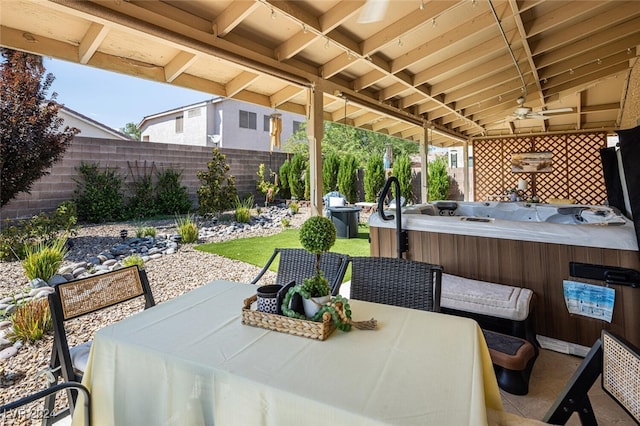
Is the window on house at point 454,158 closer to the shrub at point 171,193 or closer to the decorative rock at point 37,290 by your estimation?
the shrub at point 171,193

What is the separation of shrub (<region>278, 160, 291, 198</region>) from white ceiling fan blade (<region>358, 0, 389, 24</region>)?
25.3 feet

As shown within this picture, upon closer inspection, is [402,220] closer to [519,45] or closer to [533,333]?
[533,333]

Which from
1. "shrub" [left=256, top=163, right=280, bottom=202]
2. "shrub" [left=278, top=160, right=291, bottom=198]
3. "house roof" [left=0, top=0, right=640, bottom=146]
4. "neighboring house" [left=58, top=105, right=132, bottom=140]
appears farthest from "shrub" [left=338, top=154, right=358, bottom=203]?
"neighboring house" [left=58, top=105, right=132, bottom=140]

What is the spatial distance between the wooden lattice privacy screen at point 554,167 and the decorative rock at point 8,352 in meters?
10.3

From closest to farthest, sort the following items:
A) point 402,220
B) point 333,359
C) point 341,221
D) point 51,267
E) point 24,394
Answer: point 333,359 → point 24,394 → point 402,220 → point 51,267 → point 341,221

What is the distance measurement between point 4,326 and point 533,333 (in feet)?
12.8

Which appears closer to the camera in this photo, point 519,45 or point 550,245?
point 550,245

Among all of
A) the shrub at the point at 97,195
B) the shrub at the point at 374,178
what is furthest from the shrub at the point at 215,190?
the shrub at the point at 374,178

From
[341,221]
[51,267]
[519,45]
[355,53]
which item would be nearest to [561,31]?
[519,45]

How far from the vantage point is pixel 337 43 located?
2926 mm

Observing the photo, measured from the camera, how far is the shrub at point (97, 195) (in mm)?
5938

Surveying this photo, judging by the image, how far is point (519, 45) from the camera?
404 cm

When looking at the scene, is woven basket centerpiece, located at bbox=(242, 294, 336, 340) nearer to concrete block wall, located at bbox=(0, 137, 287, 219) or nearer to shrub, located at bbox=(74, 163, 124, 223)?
concrete block wall, located at bbox=(0, 137, 287, 219)

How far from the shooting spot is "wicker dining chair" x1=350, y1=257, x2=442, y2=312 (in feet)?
5.09
